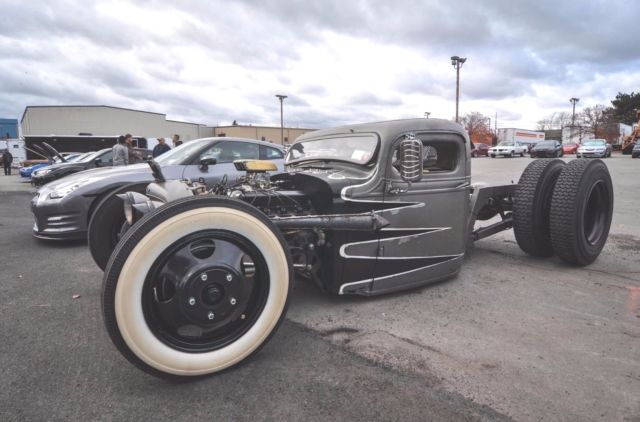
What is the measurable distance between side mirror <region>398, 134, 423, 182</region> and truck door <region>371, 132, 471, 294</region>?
0.14 metres

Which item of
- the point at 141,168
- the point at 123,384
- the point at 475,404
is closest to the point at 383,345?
the point at 475,404

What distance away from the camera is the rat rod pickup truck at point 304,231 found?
2.03m

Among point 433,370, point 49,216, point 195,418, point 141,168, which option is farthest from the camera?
point 141,168

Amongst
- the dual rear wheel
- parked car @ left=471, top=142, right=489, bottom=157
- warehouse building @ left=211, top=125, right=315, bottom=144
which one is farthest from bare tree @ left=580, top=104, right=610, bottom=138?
the dual rear wheel

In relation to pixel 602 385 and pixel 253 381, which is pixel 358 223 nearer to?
pixel 253 381

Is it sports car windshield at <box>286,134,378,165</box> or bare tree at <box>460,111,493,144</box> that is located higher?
bare tree at <box>460,111,493,144</box>

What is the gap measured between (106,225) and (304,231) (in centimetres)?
188

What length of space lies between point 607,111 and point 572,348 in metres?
72.0

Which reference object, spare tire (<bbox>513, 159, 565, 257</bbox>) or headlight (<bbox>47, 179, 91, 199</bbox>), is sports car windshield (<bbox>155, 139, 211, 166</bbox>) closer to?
headlight (<bbox>47, 179, 91, 199</bbox>)

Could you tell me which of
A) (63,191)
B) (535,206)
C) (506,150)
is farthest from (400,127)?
(506,150)

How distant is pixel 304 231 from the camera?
3.04m

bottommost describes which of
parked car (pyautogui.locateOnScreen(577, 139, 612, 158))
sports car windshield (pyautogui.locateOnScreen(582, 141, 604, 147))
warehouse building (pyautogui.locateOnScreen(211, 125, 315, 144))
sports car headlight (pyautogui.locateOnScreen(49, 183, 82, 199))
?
sports car headlight (pyautogui.locateOnScreen(49, 183, 82, 199))

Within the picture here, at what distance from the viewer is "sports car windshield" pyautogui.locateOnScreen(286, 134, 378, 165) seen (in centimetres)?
333

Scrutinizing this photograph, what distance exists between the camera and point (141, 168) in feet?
18.3
